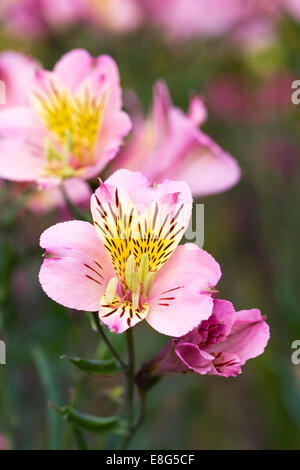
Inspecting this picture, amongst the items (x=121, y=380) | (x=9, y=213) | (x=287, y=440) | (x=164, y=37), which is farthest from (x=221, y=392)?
(x=9, y=213)

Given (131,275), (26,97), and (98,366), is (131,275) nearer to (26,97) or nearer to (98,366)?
(98,366)

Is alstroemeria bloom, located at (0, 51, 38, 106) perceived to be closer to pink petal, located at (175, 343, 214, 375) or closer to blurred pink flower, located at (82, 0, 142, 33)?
pink petal, located at (175, 343, 214, 375)

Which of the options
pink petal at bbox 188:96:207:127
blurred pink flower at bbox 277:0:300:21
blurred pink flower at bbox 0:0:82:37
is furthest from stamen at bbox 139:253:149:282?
blurred pink flower at bbox 277:0:300:21

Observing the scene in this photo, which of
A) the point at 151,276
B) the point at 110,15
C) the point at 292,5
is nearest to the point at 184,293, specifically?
the point at 151,276

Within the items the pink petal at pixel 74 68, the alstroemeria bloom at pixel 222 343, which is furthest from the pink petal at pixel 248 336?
the pink petal at pixel 74 68

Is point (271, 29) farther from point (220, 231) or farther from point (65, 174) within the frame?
point (65, 174)

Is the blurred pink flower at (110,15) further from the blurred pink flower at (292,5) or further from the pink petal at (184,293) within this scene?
the pink petal at (184,293)
